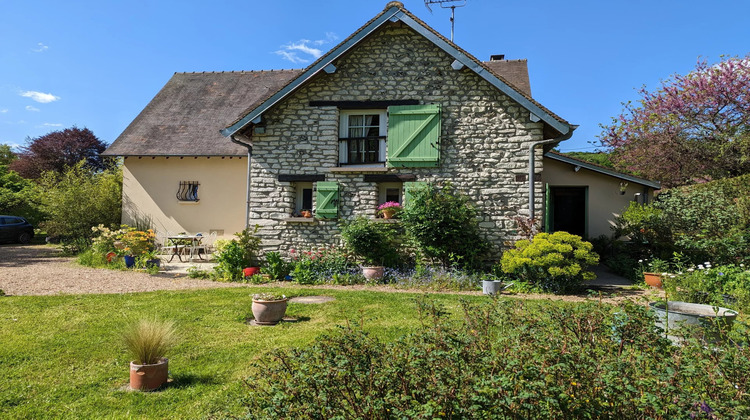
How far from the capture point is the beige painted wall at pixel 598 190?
1222 centimetres

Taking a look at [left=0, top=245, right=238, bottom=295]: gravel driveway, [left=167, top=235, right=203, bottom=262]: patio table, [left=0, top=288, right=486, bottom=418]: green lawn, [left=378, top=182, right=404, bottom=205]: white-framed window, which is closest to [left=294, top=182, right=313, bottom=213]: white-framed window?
[left=378, top=182, right=404, bottom=205]: white-framed window

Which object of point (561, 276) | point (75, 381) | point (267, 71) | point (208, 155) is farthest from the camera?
point (267, 71)

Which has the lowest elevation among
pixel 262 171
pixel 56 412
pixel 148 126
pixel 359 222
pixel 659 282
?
pixel 56 412

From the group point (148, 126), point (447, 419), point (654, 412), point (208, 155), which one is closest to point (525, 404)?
point (447, 419)

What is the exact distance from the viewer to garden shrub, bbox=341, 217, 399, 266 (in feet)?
31.4

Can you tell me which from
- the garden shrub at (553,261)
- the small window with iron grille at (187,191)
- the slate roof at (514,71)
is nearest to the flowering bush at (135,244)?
the small window with iron grille at (187,191)

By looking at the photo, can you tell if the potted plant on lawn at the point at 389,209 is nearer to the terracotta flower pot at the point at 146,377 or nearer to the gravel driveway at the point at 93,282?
the gravel driveway at the point at 93,282

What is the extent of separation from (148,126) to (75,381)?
1276 centimetres

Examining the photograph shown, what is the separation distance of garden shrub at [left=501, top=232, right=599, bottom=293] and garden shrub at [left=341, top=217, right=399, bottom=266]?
2538 mm

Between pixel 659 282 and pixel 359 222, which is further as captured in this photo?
pixel 359 222

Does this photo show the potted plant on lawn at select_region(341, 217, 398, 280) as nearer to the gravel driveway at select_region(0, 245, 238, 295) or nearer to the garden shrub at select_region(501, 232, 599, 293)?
the garden shrub at select_region(501, 232, 599, 293)

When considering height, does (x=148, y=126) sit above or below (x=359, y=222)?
above

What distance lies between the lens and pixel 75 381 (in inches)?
155

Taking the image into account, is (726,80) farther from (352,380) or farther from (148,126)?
(148,126)
